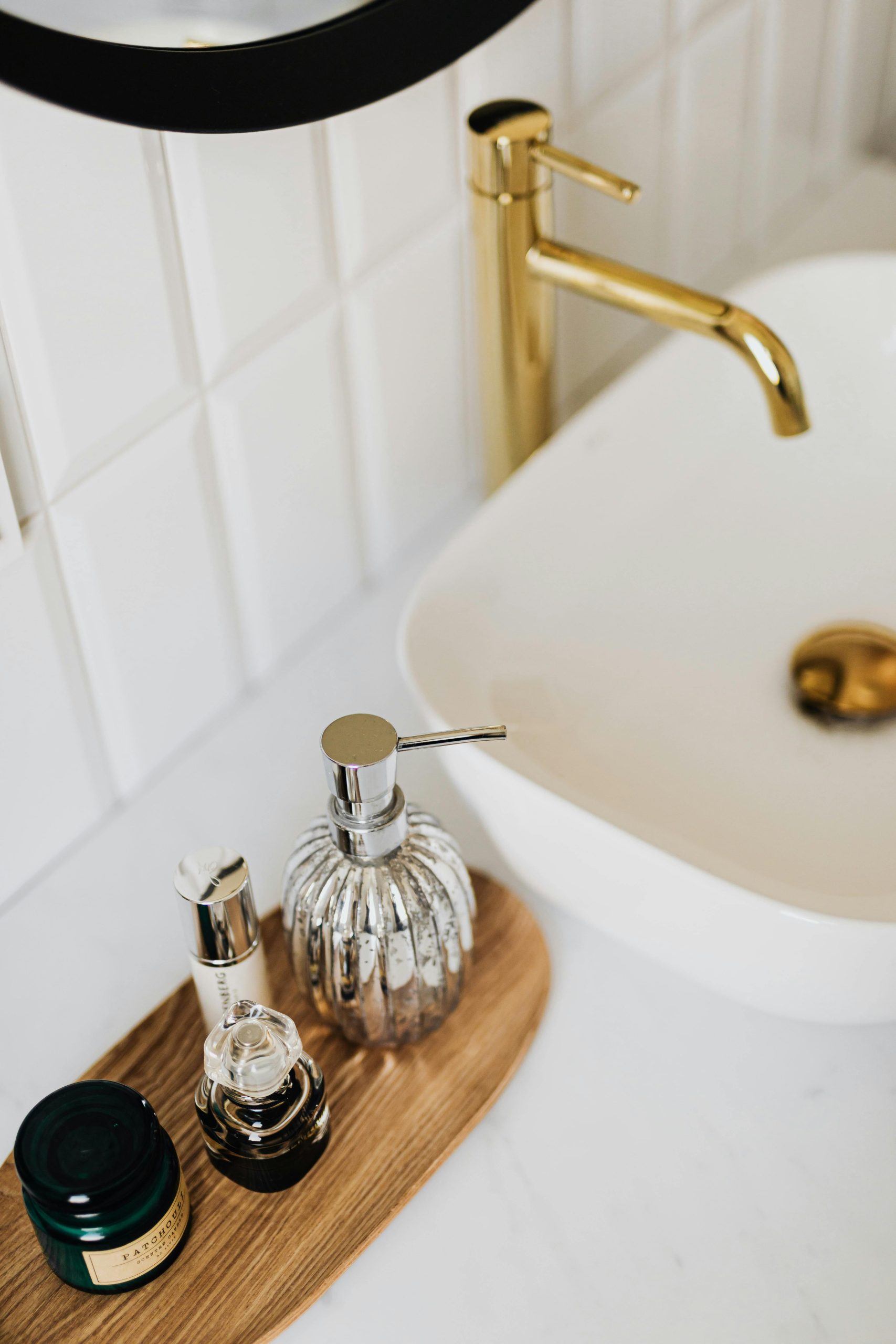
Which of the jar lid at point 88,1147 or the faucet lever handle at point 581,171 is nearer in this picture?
the jar lid at point 88,1147

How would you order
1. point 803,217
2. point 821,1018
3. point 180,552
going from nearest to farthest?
point 821,1018
point 180,552
point 803,217

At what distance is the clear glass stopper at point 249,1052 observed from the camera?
0.54 meters

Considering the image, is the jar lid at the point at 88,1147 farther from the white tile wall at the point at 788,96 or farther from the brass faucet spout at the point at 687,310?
the white tile wall at the point at 788,96

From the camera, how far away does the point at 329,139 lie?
0.70 m

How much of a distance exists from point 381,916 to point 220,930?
72mm

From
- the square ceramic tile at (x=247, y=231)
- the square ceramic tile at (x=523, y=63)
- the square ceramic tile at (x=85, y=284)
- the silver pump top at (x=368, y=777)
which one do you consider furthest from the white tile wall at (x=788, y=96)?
the silver pump top at (x=368, y=777)

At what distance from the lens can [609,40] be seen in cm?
85

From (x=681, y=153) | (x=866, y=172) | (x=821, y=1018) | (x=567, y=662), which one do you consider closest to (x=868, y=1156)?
(x=821, y=1018)

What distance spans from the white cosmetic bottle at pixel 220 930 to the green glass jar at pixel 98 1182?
0.07 meters

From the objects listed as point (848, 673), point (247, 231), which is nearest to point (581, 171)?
point (247, 231)

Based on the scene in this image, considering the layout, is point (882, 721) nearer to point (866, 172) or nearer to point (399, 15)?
point (399, 15)

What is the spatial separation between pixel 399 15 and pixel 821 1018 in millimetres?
517

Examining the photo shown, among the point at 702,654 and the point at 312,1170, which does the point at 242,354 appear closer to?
the point at 702,654

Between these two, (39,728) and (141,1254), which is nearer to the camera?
(141,1254)
